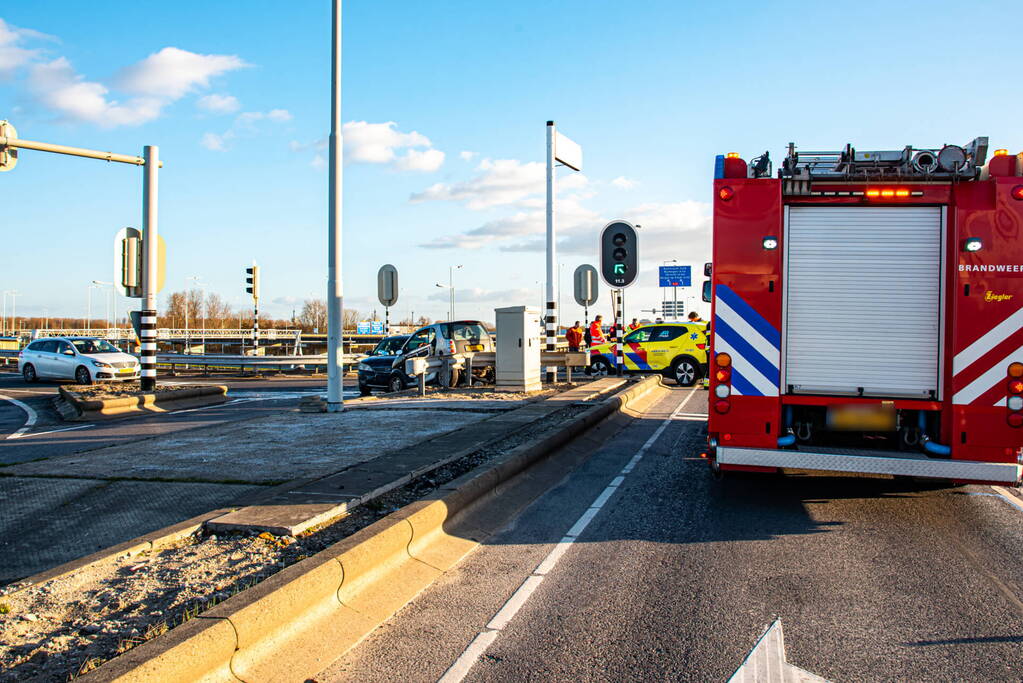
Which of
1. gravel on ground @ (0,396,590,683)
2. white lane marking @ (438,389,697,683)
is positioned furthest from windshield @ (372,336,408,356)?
gravel on ground @ (0,396,590,683)

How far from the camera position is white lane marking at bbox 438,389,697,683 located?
13.3ft

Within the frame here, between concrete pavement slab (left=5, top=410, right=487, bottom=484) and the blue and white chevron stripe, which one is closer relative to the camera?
the blue and white chevron stripe

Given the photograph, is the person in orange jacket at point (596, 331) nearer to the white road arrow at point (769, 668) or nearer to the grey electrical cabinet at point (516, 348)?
the grey electrical cabinet at point (516, 348)

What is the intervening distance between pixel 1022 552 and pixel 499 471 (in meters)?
4.29

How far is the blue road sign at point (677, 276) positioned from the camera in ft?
156

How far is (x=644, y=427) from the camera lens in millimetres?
13477

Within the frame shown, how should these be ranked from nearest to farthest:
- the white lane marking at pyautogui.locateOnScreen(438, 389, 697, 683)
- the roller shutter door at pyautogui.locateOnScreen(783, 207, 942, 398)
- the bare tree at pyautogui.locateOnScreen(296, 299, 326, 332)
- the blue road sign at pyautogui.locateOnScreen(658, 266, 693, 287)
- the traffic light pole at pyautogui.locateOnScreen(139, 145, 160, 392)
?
the white lane marking at pyautogui.locateOnScreen(438, 389, 697, 683)
the roller shutter door at pyautogui.locateOnScreen(783, 207, 942, 398)
the traffic light pole at pyautogui.locateOnScreen(139, 145, 160, 392)
the blue road sign at pyautogui.locateOnScreen(658, 266, 693, 287)
the bare tree at pyautogui.locateOnScreen(296, 299, 326, 332)

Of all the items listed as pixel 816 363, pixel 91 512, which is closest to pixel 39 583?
pixel 91 512

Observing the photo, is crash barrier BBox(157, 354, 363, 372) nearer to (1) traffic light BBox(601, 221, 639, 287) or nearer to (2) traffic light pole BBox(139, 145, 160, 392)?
(2) traffic light pole BBox(139, 145, 160, 392)

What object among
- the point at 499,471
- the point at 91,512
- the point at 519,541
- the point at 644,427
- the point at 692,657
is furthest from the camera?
the point at 644,427

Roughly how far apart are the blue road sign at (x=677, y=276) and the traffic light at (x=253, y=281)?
2523 cm

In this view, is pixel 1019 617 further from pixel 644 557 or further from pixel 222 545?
pixel 222 545

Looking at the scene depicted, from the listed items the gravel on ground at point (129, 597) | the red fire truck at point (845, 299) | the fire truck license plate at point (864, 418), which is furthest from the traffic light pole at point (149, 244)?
the fire truck license plate at point (864, 418)

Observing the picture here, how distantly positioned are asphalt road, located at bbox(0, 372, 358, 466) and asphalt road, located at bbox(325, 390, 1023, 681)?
6.88 meters
